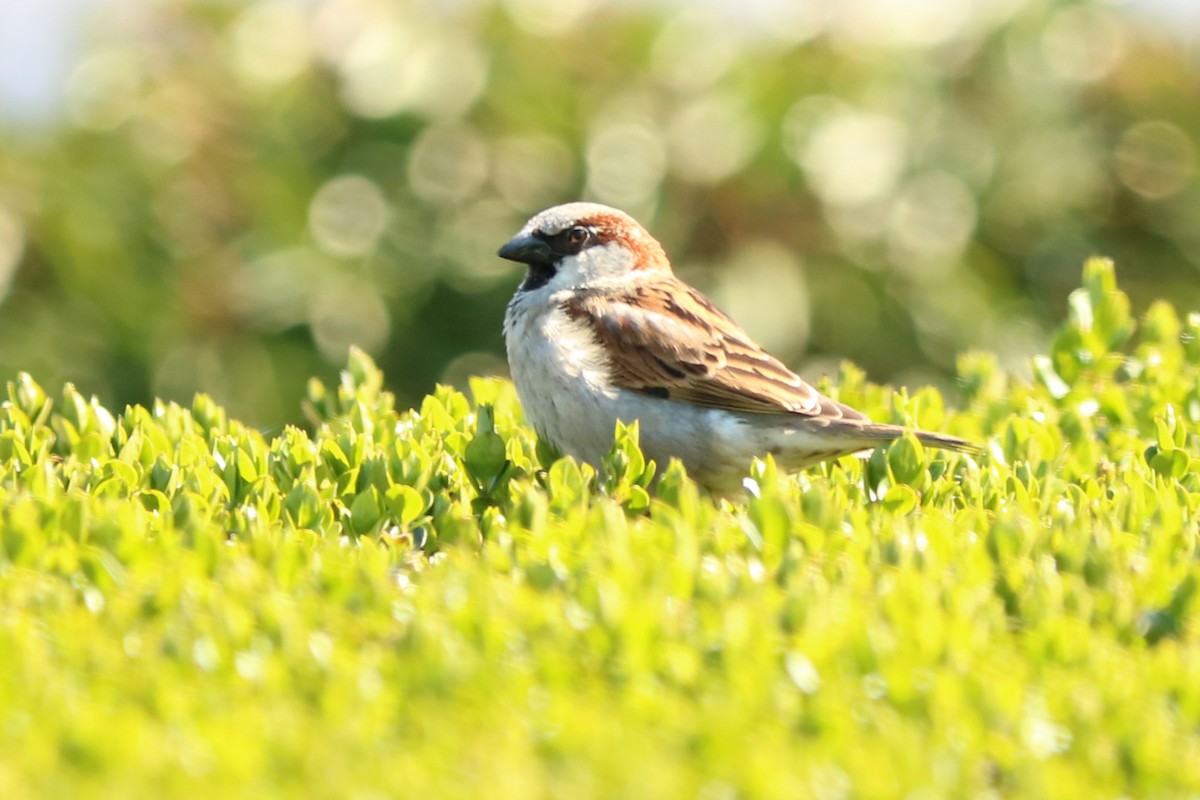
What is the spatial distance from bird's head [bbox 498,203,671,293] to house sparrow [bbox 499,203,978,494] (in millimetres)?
240

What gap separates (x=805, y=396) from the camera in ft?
20.0

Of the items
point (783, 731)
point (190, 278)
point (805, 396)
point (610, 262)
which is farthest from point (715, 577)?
point (190, 278)

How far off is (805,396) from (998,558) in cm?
183

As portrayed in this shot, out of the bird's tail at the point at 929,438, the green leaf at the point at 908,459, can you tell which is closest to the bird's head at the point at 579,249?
the bird's tail at the point at 929,438

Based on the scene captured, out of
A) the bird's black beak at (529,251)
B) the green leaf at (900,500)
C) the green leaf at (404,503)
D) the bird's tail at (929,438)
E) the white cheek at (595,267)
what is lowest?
the bird's tail at (929,438)

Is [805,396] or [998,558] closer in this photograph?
[998,558]

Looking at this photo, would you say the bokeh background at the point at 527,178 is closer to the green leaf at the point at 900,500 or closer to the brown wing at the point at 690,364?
the brown wing at the point at 690,364

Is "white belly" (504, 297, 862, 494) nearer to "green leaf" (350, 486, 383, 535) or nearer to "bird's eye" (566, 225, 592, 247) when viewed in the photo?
"bird's eye" (566, 225, 592, 247)

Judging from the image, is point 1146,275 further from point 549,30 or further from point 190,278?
point 190,278

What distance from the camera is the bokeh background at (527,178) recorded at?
11688 millimetres

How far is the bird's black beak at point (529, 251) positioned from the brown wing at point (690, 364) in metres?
0.41

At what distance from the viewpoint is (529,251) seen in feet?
22.5

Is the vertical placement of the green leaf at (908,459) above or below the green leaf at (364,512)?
below

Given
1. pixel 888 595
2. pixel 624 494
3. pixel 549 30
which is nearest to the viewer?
pixel 888 595
